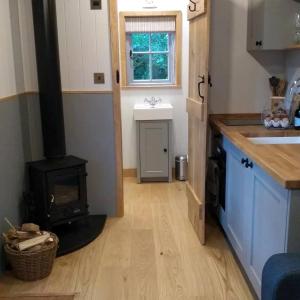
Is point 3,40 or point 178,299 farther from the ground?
point 3,40

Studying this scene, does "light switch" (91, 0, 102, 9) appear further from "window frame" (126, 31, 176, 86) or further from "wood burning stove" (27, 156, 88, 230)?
"window frame" (126, 31, 176, 86)

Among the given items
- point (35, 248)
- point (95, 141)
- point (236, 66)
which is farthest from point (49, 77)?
point (236, 66)

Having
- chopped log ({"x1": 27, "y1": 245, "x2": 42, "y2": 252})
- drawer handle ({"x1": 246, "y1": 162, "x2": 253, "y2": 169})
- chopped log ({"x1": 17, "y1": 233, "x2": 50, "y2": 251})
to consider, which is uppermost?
drawer handle ({"x1": 246, "y1": 162, "x2": 253, "y2": 169})

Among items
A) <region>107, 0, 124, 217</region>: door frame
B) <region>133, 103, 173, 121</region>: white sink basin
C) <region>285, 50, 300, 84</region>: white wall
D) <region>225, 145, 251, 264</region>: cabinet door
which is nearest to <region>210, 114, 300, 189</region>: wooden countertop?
<region>225, 145, 251, 264</region>: cabinet door

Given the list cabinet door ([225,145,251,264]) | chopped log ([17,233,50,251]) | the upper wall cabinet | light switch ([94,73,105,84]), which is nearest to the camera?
cabinet door ([225,145,251,264])

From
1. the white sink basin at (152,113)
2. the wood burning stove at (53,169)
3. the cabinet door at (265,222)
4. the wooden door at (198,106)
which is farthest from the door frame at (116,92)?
the cabinet door at (265,222)

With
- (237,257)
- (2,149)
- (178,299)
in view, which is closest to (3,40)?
(2,149)

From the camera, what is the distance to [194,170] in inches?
125

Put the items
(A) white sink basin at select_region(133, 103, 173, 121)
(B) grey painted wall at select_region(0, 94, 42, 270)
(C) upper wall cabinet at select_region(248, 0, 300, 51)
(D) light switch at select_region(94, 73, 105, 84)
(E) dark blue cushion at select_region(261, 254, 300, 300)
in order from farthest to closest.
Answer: (A) white sink basin at select_region(133, 103, 173, 121)
(D) light switch at select_region(94, 73, 105, 84)
(C) upper wall cabinet at select_region(248, 0, 300, 51)
(B) grey painted wall at select_region(0, 94, 42, 270)
(E) dark blue cushion at select_region(261, 254, 300, 300)

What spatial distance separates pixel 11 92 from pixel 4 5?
61 cm

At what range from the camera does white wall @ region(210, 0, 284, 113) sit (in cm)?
311

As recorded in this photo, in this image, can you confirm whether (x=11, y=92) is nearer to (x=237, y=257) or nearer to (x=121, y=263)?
(x=121, y=263)

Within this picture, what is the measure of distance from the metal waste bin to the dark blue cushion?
3147mm

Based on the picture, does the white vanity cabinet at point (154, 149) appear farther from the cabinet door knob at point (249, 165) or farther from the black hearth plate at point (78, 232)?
the cabinet door knob at point (249, 165)
